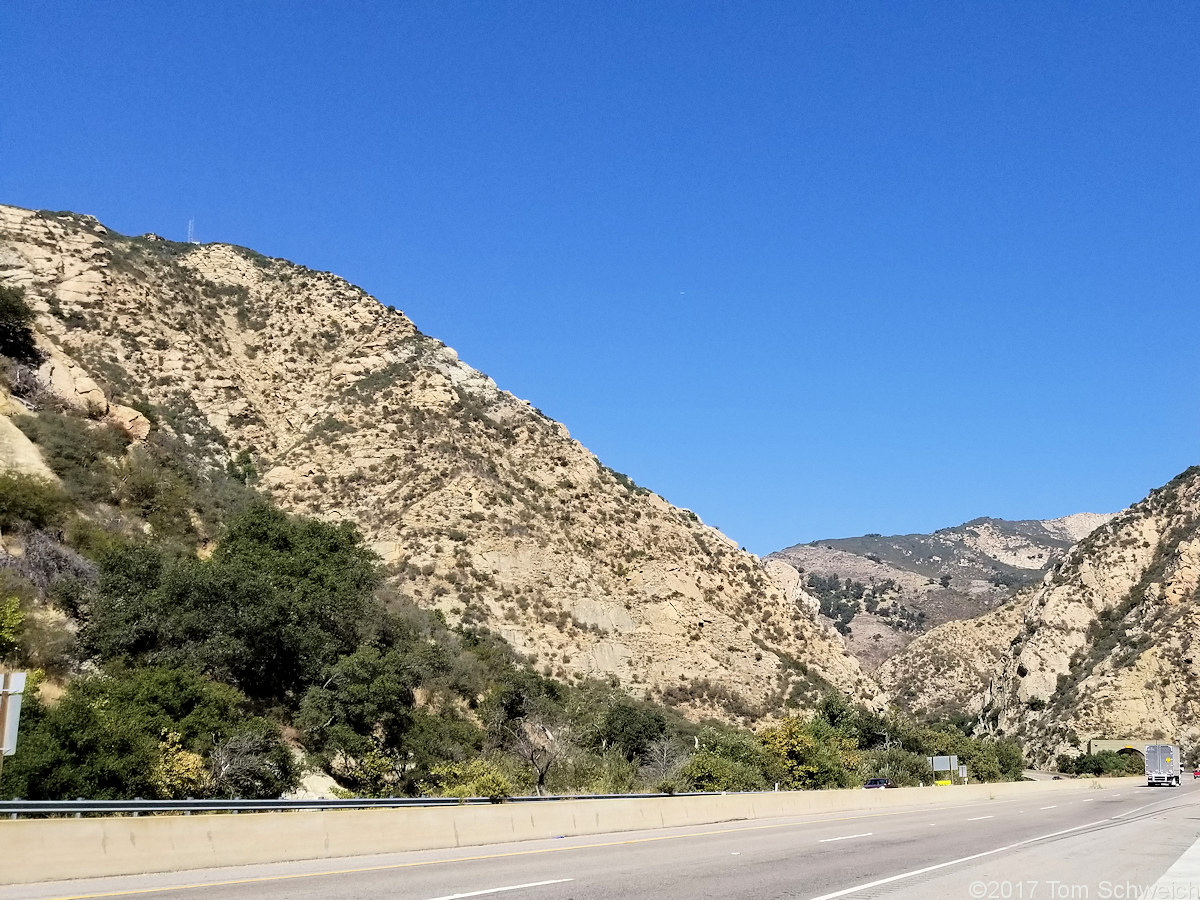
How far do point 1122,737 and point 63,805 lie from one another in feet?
280

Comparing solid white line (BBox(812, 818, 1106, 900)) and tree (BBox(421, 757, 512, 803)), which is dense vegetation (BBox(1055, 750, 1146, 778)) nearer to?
tree (BBox(421, 757, 512, 803))

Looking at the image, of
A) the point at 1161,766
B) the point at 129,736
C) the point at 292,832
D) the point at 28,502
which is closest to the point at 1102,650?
the point at 1161,766

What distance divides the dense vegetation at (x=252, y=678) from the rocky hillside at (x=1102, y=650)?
35999 millimetres

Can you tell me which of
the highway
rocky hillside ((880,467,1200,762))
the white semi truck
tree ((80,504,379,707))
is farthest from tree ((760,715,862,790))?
rocky hillside ((880,467,1200,762))

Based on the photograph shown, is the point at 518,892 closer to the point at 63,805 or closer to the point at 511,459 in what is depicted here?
the point at 63,805

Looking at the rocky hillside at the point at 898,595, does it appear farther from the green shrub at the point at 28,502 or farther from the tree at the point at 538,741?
the green shrub at the point at 28,502

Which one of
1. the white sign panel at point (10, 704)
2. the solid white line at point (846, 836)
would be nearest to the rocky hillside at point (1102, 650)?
the solid white line at point (846, 836)

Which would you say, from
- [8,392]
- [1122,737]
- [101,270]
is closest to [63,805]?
[8,392]

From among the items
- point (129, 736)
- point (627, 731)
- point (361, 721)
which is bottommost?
point (627, 731)

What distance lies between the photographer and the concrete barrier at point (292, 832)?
1201cm

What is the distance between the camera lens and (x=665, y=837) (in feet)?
69.4

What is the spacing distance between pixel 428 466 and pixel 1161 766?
47.4 metres

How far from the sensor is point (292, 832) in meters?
14.9

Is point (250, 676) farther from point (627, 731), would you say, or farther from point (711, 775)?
point (627, 731)
